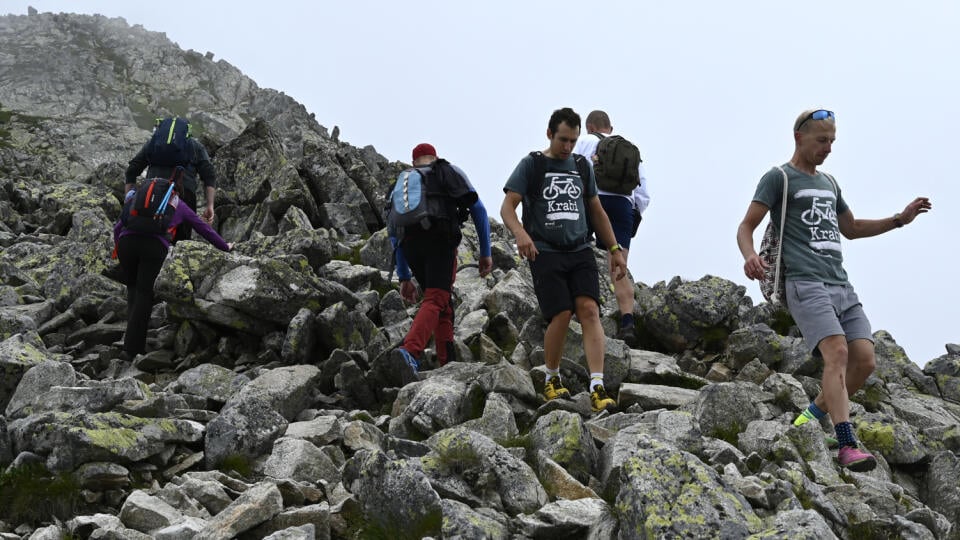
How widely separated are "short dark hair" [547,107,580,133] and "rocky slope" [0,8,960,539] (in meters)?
3.00

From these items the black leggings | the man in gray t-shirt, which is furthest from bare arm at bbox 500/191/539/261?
the black leggings

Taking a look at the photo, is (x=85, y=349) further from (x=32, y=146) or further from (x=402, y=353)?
(x=32, y=146)

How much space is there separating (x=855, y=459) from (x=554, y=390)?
133 inches

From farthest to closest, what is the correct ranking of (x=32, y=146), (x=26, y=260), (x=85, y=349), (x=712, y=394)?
(x=32, y=146) < (x=26, y=260) < (x=85, y=349) < (x=712, y=394)

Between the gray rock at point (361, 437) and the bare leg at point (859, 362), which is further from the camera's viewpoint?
the bare leg at point (859, 362)

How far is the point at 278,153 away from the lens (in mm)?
25828

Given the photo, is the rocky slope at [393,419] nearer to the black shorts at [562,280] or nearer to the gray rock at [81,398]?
the gray rock at [81,398]

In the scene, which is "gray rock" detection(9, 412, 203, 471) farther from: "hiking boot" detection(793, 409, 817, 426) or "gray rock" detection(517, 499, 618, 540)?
"hiking boot" detection(793, 409, 817, 426)

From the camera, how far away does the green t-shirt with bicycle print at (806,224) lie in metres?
8.54

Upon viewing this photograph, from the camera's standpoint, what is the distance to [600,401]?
30.2 feet

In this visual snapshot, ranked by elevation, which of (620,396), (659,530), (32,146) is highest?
(32,146)

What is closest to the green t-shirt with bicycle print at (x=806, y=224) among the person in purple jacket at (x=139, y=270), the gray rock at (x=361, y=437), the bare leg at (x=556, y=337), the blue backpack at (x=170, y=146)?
the bare leg at (x=556, y=337)

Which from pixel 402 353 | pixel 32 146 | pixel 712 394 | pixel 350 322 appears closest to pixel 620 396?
pixel 712 394

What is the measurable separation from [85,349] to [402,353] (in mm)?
6466
